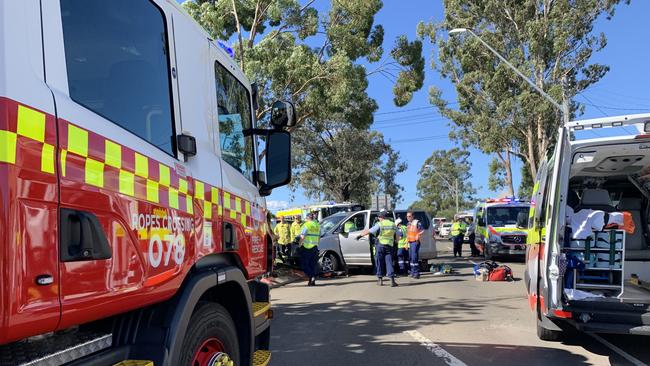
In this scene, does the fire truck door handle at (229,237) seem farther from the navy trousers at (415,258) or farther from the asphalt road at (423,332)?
the navy trousers at (415,258)

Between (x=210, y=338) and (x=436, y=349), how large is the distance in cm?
388

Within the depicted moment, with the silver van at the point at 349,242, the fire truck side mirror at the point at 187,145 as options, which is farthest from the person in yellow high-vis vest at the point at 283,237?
the fire truck side mirror at the point at 187,145

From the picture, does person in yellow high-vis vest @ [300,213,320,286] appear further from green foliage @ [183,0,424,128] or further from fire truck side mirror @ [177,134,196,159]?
fire truck side mirror @ [177,134,196,159]

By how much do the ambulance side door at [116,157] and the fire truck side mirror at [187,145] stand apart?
0.11 ft

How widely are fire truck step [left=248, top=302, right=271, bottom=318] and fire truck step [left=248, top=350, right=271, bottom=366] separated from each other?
0.31 meters

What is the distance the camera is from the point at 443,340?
659 cm

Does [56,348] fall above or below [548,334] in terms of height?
above

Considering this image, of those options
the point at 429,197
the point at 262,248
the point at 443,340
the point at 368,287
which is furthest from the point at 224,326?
the point at 429,197

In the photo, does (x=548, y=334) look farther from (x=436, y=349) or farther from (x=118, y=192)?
(x=118, y=192)

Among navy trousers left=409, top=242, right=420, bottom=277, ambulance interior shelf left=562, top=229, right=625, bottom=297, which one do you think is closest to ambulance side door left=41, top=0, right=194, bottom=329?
ambulance interior shelf left=562, top=229, right=625, bottom=297

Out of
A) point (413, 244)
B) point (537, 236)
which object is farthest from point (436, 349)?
point (413, 244)

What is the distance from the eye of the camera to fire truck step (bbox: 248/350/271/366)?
3772 mm

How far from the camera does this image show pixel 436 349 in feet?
20.0

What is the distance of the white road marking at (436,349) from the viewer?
18.1 feet
